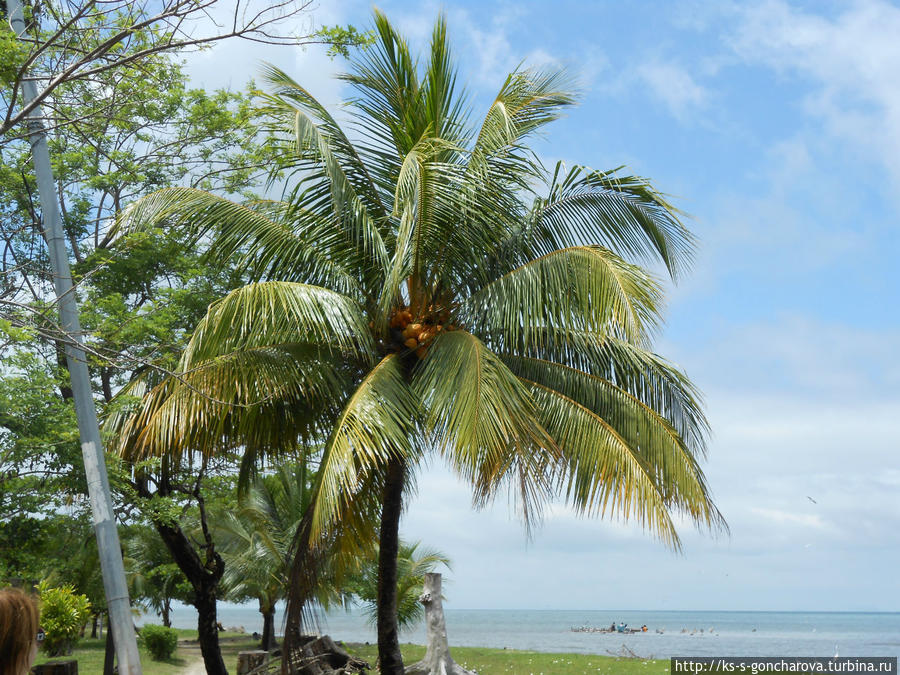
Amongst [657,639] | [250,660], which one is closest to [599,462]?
[250,660]

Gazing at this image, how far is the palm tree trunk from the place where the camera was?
10.7m

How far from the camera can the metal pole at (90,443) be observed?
633 cm

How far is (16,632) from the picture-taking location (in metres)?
2.88

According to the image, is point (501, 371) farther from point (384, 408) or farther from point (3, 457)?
point (3, 457)

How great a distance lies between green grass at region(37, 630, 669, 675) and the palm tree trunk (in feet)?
24.8

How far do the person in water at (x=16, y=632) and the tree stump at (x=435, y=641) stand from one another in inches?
461

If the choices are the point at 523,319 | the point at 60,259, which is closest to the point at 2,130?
the point at 60,259

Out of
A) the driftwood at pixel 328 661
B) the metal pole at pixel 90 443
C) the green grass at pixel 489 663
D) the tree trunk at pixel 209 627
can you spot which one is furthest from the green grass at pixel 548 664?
the metal pole at pixel 90 443

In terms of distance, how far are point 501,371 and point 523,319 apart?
3.70 ft

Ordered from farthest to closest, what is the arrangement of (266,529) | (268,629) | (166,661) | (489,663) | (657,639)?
1. (657,639)
2. (268,629)
3. (166,661)
4. (489,663)
5. (266,529)

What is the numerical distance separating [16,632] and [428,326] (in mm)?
8075

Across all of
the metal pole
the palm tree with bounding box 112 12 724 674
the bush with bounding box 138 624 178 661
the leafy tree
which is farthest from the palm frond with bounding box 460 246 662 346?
the bush with bounding box 138 624 178 661

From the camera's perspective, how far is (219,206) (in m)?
11.2

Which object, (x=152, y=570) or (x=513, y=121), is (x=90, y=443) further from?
(x=152, y=570)
